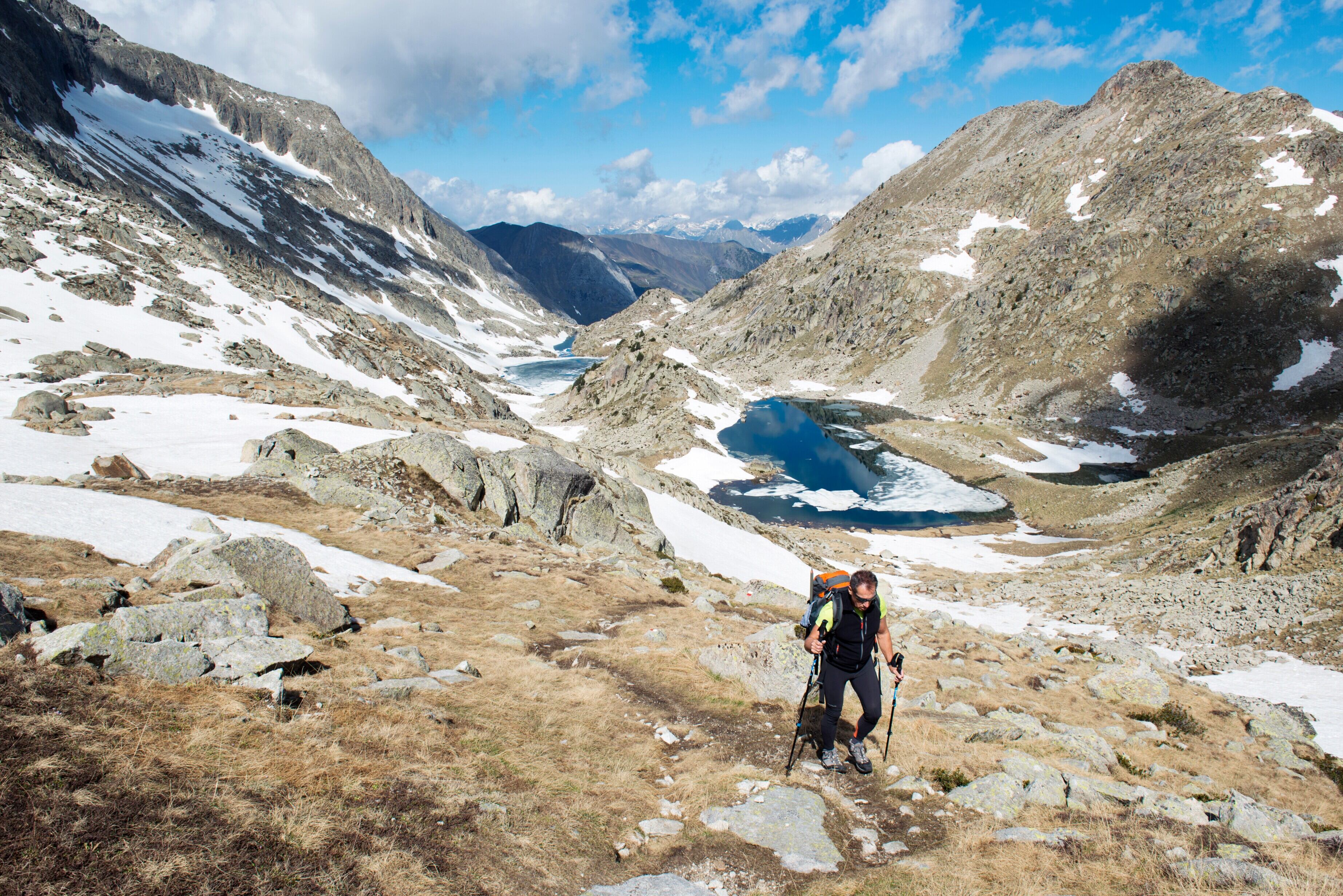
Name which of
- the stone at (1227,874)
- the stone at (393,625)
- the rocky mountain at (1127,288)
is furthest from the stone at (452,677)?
the rocky mountain at (1127,288)

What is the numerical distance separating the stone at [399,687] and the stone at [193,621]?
2.44 m

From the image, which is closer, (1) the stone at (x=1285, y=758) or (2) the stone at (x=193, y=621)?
(2) the stone at (x=193, y=621)

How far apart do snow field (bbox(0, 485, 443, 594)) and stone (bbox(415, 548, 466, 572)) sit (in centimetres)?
68

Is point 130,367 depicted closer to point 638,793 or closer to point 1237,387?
point 638,793

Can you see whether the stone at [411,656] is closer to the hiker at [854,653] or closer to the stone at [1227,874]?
the hiker at [854,653]

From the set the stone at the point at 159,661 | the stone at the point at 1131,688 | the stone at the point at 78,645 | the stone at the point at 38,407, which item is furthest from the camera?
the stone at the point at 38,407

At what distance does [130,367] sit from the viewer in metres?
42.3

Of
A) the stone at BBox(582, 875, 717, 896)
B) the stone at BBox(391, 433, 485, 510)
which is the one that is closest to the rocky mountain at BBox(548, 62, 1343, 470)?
the stone at BBox(391, 433, 485, 510)

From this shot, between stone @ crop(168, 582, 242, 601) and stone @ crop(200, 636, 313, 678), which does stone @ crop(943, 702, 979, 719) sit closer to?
stone @ crop(200, 636, 313, 678)

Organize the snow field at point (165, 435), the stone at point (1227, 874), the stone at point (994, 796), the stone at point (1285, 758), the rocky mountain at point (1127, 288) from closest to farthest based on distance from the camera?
the stone at point (1227, 874), the stone at point (994, 796), the stone at point (1285, 758), the snow field at point (165, 435), the rocky mountain at point (1127, 288)

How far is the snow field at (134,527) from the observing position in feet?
45.9

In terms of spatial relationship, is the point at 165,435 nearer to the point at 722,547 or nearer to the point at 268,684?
the point at 268,684

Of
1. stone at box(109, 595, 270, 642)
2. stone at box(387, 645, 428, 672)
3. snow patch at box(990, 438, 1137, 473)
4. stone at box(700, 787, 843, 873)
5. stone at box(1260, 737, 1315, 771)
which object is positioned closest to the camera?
stone at box(700, 787, 843, 873)

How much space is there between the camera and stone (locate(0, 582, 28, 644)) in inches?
319
